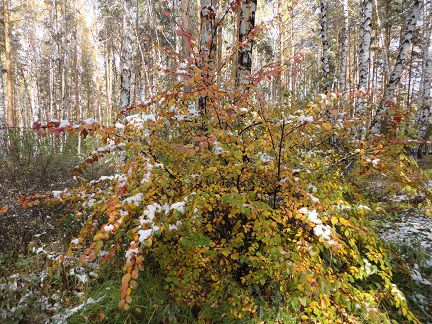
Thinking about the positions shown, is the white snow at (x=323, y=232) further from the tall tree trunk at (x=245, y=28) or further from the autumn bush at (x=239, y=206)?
the tall tree trunk at (x=245, y=28)

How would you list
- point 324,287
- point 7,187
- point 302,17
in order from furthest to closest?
1. point 302,17
2. point 7,187
3. point 324,287

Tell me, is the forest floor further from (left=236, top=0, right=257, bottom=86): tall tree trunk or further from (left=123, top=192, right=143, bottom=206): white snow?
(left=236, top=0, right=257, bottom=86): tall tree trunk

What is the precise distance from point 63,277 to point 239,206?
254 cm

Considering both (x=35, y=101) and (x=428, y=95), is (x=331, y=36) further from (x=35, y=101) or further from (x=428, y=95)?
(x=35, y=101)

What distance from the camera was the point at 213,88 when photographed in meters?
2.35

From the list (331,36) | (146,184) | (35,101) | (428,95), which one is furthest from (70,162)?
(35,101)

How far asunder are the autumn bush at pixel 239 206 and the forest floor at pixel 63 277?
1.12 ft

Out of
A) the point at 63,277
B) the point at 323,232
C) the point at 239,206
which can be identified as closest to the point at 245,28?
the point at 239,206

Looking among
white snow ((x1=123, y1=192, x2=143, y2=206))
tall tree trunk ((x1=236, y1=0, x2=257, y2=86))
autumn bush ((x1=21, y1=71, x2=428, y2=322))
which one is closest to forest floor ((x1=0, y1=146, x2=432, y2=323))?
autumn bush ((x1=21, y1=71, x2=428, y2=322))

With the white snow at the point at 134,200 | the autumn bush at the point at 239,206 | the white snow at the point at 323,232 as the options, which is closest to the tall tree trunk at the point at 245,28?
the autumn bush at the point at 239,206

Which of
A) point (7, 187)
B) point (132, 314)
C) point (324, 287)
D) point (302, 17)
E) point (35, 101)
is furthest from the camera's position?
point (35, 101)

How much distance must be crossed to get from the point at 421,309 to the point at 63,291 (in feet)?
12.8

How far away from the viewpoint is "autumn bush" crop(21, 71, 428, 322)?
7.14 feet

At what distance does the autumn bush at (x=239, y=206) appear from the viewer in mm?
2176
